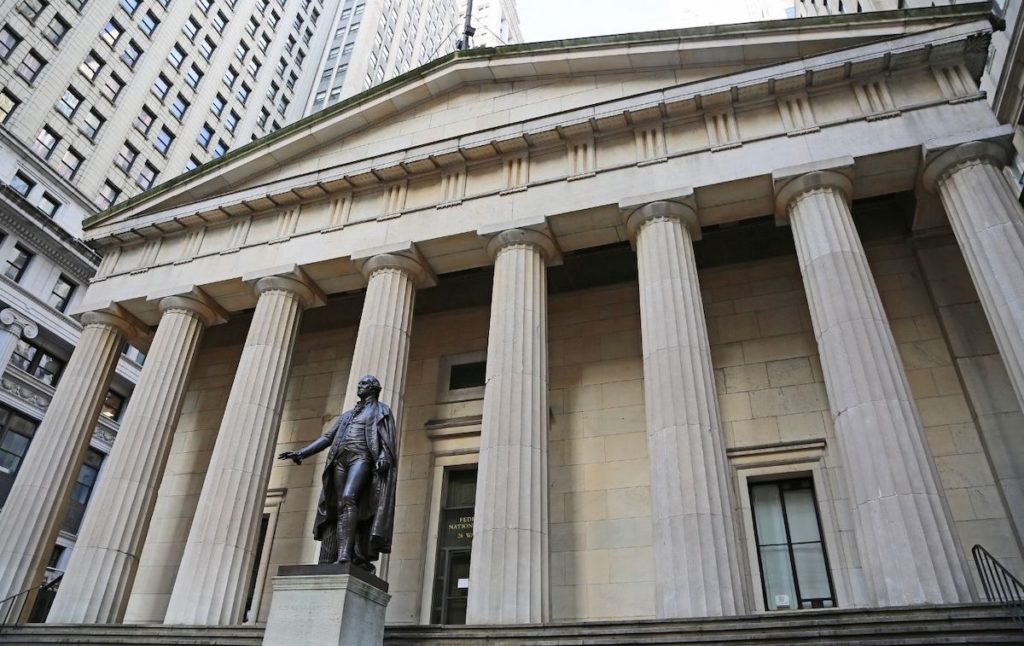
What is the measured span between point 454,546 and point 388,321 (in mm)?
5822

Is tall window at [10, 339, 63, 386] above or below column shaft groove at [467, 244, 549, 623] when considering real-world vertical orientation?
above

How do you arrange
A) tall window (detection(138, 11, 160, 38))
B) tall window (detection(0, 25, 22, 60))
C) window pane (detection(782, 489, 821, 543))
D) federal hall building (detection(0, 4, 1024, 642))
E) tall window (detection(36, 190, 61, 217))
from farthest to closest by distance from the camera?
tall window (detection(138, 11, 160, 38))
tall window (detection(36, 190, 61, 217))
tall window (detection(0, 25, 22, 60))
window pane (detection(782, 489, 821, 543))
federal hall building (detection(0, 4, 1024, 642))

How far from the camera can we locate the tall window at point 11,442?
30547 millimetres

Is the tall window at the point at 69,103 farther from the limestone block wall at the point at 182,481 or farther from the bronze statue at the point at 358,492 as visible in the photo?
the bronze statue at the point at 358,492

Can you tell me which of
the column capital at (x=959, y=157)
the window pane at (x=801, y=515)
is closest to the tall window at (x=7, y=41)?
the window pane at (x=801, y=515)

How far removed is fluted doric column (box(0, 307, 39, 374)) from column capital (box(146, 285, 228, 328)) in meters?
17.1

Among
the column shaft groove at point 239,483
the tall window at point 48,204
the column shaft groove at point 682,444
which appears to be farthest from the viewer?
the tall window at point 48,204

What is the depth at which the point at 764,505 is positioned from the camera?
1527 centimetres

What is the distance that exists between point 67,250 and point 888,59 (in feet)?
116

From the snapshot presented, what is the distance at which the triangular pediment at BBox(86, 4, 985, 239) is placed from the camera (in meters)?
15.6

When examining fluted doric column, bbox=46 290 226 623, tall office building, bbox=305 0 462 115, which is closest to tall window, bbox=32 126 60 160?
fluted doric column, bbox=46 290 226 623

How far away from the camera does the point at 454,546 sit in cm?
1712

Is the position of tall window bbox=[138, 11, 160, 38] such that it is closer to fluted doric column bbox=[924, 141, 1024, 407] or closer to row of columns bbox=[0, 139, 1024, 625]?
row of columns bbox=[0, 139, 1024, 625]

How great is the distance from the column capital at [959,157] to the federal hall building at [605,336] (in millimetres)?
46
